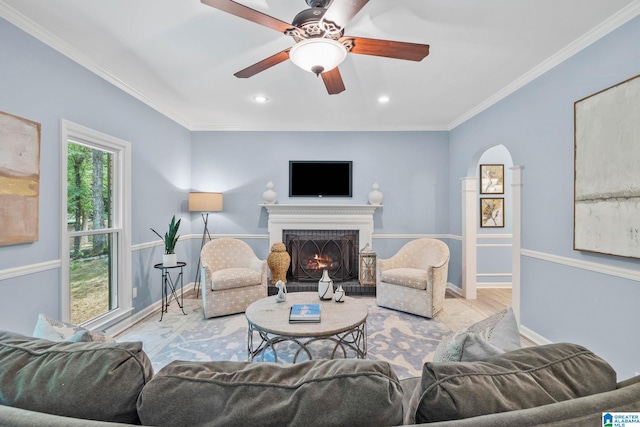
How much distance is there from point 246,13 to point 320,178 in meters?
3.16

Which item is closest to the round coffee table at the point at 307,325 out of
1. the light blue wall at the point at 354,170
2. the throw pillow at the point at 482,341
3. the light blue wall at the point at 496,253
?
the throw pillow at the point at 482,341

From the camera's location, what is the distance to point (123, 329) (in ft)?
9.95

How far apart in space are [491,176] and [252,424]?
5.20 meters

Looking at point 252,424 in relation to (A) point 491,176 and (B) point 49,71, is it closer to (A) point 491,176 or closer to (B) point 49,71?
(B) point 49,71

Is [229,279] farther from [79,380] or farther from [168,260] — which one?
[79,380]

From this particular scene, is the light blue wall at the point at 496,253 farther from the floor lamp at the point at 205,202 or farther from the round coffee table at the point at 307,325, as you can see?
the floor lamp at the point at 205,202

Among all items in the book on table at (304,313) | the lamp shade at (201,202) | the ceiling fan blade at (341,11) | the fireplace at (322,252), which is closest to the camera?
the ceiling fan blade at (341,11)

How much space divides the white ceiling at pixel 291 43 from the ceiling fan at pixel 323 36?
27 cm

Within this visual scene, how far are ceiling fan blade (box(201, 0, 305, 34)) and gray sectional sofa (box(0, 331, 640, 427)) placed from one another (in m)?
1.65

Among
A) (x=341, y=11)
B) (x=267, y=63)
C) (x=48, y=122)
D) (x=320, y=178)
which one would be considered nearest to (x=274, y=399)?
(x=341, y=11)

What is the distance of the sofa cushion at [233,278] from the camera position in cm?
332

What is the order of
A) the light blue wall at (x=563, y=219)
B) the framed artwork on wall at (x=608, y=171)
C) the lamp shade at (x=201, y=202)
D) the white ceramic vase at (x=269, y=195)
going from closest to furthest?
the framed artwork on wall at (x=608, y=171)
the light blue wall at (x=563, y=219)
the lamp shade at (x=201, y=202)
the white ceramic vase at (x=269, y=195)

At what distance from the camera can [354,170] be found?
469 cm

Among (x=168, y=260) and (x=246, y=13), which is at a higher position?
(x=246, y=13)
